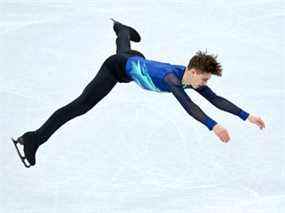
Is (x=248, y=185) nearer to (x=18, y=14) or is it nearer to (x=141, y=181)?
(x=141, y=181)

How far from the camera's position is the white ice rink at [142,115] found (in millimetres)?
5375

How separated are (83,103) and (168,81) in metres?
0.74

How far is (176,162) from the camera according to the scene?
568cm

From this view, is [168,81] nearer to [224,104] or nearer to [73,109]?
[224,104]

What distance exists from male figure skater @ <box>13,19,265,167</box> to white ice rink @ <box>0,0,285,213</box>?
35 centimetres

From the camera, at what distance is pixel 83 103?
210 inches

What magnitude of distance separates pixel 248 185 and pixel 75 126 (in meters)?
1.49

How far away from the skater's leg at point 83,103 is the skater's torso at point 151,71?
0.57ft

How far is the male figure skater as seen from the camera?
4.86 metres

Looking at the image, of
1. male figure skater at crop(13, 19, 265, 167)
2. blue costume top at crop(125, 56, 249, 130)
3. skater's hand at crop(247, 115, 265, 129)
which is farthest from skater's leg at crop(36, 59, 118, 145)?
skater's hand at crop(247, 115, 265, 129)

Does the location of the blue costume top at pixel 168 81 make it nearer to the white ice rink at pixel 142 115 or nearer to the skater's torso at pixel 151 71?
the skater's torso at pixel 151 71

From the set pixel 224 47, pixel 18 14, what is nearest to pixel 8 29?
pixel 18 14

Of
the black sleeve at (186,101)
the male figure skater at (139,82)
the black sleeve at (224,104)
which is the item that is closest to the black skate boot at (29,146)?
the male figure skater at (139,82)

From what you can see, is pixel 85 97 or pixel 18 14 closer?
pixel 85 97
